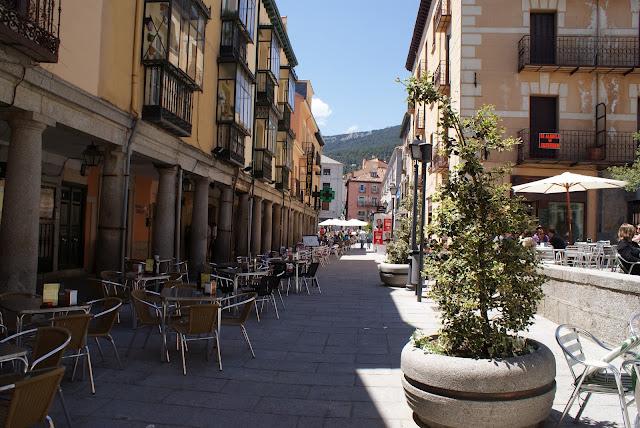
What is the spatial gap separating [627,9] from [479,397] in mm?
21037

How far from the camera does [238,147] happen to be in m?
18.0

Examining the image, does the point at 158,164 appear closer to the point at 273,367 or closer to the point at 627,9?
the point at 273,367

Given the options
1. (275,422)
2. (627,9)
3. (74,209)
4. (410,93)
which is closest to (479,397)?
(275,422)

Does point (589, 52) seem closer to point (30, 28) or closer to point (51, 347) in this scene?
point (30, 28)

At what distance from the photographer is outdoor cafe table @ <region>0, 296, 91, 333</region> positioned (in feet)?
16.8

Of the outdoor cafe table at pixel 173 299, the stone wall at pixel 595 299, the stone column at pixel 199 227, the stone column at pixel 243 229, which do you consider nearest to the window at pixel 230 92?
the stone column at pixel 199 227

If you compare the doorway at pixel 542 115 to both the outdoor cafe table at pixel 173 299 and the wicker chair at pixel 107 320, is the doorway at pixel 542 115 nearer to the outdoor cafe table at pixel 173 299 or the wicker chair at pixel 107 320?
the outdoor cafe table at pixel 173 299

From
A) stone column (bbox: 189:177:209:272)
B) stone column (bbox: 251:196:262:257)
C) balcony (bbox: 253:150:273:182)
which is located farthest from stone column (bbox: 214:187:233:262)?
stone column (bbox: 251:196:262:257)

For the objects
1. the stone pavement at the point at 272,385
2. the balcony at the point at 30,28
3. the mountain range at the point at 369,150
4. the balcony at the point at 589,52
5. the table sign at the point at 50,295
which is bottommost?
the stone pavement at the point at 272,385

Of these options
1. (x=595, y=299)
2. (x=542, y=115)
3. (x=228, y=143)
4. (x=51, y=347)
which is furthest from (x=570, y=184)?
(x=51, y=347)

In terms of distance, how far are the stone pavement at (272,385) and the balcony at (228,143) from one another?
28.6ft

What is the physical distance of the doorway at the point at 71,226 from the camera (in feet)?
49.1

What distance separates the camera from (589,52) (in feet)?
63.4

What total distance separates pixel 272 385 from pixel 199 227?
1094 centimetres
